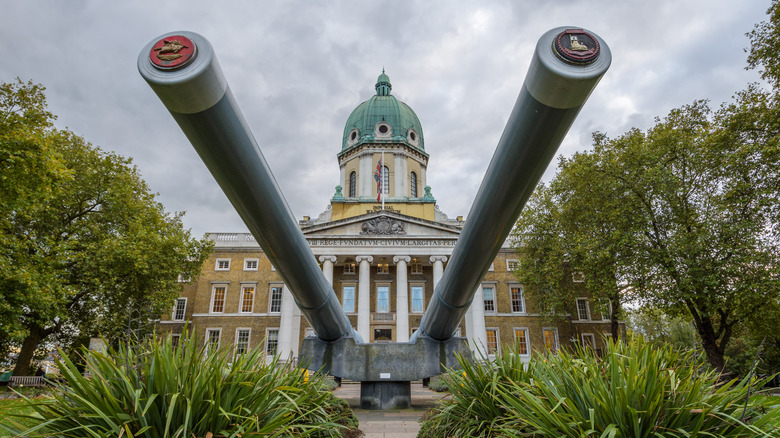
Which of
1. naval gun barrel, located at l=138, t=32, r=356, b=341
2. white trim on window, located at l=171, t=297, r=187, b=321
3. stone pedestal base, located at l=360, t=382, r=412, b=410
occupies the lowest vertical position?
stone pedestal base, located at l=360, t=382, r=412, b=410

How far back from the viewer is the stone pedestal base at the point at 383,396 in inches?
327

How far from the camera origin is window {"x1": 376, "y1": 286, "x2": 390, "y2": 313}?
110 ft

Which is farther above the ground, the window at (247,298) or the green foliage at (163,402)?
the window at (247,298)

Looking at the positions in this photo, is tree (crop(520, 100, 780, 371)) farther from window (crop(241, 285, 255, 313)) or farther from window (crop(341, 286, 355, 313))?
window (crop(241, 285, 255, 313))

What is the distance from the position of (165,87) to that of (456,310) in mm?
4750

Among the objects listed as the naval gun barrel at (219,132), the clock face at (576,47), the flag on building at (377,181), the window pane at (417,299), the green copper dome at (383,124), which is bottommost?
the naval gun barrel at (219,132)

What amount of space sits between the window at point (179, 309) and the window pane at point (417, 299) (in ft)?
61.5

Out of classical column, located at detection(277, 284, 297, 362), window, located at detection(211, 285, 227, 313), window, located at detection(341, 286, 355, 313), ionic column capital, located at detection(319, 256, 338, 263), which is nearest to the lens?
classical column, located at detection(277, 284, 297, 362)

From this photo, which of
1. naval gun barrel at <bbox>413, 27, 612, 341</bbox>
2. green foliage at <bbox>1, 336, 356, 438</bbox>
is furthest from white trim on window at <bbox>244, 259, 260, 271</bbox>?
naval gun barrel at <bbox>413, 27, 612, 341</bbox>

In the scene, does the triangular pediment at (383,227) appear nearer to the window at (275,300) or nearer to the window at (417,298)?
the window at (417,298)

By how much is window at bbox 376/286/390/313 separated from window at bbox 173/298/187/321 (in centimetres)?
1585

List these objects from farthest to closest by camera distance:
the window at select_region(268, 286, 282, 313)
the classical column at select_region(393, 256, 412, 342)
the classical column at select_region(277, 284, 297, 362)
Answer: the window at select_region(268, 286, 282, 313) < the classical column at select_region(277, 284, 297, 362) < the classical column at select_region(393, 256, 412, 342)

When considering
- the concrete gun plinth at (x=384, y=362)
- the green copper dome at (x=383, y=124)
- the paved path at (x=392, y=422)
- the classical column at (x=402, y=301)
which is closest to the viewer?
the paved path at (x=392, y=422)

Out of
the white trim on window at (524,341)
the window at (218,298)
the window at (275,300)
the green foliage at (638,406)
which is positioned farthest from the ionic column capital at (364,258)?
the green foliage at (638,406)
